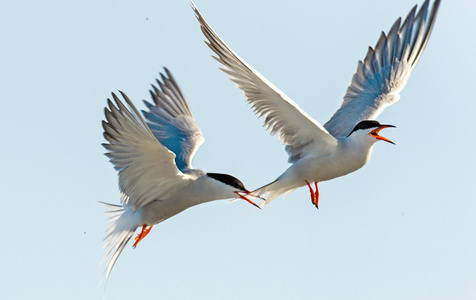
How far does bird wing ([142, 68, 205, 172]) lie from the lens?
34.4 ft

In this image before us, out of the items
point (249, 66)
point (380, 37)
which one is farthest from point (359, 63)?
point (249, 66)

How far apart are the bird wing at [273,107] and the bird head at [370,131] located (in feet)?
1.07

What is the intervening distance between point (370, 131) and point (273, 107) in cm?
118

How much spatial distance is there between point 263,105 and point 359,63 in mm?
2972

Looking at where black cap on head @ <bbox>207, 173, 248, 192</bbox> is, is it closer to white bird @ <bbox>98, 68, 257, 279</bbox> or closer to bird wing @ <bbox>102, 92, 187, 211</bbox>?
white bird @ <bbox>98, 68, 257, 279</bbox>

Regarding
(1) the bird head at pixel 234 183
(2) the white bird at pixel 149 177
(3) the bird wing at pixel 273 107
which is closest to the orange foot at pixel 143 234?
(2) the white bird at pixel 149 177

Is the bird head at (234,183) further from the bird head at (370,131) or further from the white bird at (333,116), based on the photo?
the bird head at (370,131)

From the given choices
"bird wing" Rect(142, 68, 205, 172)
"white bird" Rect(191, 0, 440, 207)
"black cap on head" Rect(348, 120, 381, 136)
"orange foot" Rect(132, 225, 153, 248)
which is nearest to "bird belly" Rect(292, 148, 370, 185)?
"white bird" Rect(191, 0, 440, 207)

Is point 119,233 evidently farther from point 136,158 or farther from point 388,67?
point 388,67

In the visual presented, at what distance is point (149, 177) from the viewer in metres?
9.09

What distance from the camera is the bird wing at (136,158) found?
27.3 ft

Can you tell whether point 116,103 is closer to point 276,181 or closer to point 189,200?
point 189,200

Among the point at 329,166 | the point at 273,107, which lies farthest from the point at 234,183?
the point at 329,166

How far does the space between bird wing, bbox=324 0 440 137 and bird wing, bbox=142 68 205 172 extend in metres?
1.86
